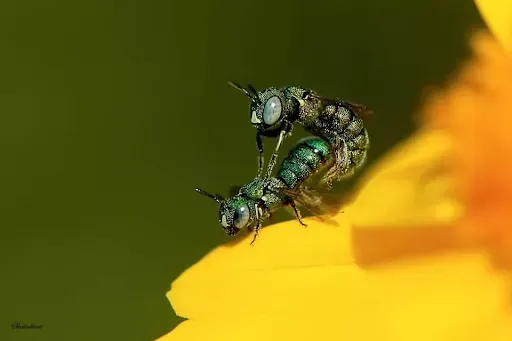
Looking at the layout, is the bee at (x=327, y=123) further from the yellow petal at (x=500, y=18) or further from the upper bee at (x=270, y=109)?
the yellow petal at (x=500, y=18)

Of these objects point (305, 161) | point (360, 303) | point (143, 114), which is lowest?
point (360, 303)

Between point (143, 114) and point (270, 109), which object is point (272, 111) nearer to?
point (270, 109)

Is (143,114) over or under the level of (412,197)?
over

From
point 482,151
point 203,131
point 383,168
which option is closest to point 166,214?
point 203,131

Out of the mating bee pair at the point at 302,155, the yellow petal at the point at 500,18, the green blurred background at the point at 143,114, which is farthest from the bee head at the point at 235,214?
the yellow petal at the point at 500,18

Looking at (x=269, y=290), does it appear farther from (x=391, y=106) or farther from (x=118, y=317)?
(x=391, y=106)

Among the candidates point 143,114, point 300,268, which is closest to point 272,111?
point 300,268

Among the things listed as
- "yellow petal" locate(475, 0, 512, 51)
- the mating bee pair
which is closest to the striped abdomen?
the mating bee pair
